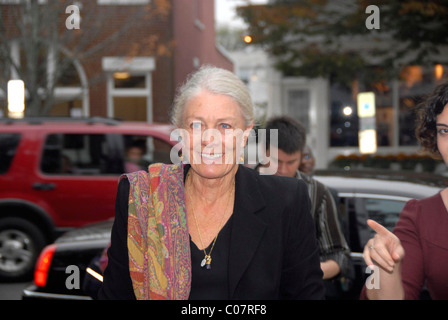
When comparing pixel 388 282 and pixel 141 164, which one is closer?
pixel 388 282

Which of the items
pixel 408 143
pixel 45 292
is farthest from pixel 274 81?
pixel 45 292

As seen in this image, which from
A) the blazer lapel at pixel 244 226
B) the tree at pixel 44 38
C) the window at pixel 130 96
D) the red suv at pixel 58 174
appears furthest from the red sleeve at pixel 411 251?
the window at pixel 130 96

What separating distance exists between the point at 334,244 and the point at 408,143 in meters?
15.6

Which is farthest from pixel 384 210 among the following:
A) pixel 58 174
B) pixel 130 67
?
pixel 130 67

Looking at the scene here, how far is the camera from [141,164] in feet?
25.4

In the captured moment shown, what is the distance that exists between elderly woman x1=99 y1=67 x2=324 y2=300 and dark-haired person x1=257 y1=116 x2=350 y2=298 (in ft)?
3.27

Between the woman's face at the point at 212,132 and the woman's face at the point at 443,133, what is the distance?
723 millimetres

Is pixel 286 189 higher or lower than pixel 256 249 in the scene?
higher

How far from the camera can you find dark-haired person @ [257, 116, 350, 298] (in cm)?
324

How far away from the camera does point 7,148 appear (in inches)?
307

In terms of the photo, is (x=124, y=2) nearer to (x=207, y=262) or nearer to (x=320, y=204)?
(x=320, y=204)

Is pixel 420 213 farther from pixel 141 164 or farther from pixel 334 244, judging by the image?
pixel 141 164
